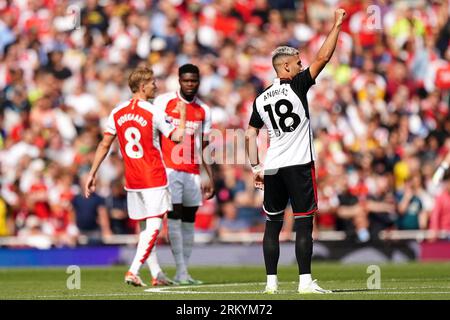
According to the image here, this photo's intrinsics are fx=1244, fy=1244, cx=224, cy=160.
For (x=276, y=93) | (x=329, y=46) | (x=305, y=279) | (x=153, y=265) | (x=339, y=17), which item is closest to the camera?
(x=329, y=46)

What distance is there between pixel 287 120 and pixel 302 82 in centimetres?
44

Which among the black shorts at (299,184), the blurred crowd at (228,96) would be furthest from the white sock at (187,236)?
the blurred crowd at (228,96)

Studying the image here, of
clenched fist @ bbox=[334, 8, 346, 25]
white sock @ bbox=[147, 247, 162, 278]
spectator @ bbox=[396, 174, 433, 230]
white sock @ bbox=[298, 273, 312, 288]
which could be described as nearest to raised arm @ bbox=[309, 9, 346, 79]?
clenched fist @ bbox=[334, 8, 346, 25]

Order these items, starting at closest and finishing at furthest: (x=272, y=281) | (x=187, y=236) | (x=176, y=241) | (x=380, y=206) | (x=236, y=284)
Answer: (x=272, y=281)
(x=236, y=284)
(x=176, y=241)
(x=187, y=236)
(x=380, y=206)

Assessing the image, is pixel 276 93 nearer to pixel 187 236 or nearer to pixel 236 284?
pixel 236 284

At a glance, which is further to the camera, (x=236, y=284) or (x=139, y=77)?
(x=236, y=284)

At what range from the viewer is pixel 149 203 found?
14.9 metres

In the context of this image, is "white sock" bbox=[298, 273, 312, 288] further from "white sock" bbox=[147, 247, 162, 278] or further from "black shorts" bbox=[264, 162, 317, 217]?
"white sock" bbox=[147, 247, 162, 278]

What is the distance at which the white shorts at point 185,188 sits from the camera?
640 inches

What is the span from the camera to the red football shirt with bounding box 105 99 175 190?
1473cm

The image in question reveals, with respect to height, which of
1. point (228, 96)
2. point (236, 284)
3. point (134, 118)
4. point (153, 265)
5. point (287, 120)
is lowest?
point (236, 284)

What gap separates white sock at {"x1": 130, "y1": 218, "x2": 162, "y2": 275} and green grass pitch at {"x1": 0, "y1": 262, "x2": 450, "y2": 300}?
0.32 metres

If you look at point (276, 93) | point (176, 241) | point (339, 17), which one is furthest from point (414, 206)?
point (339, 17)

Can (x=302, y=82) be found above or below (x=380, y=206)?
above
